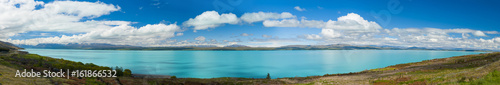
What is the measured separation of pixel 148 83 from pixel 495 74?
3831cm

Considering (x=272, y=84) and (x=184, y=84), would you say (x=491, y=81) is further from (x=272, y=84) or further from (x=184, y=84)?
(x=184, y=84)

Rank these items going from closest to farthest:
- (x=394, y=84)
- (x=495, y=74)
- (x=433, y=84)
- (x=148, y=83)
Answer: (x=495, y=74) < (x=433, y=84) < (x=394, y=84) < (x=148, y=83)

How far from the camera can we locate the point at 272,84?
4153cm

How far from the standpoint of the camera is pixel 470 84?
1838 centimetres

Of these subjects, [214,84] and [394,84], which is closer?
[394,84]

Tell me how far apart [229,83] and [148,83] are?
12559 millimetres

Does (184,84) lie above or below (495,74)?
below

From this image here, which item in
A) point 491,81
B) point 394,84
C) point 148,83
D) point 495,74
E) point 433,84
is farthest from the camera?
point 148,83

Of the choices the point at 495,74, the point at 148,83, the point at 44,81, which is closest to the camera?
the point at 495,74

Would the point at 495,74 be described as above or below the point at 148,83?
above

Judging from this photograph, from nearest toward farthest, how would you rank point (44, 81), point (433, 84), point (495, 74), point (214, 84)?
point (495, 74) < point (433, 84) < point (44, 81) < point (214, 84)

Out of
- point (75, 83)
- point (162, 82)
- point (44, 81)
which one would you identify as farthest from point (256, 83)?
point (44, 81)

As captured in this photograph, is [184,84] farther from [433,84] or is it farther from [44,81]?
[433,84]

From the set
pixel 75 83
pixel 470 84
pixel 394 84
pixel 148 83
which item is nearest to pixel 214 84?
pixel 148 83
